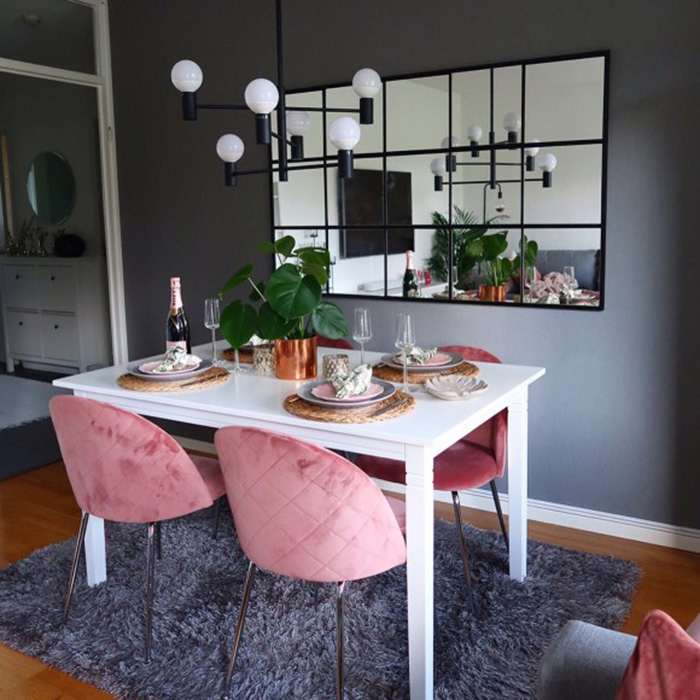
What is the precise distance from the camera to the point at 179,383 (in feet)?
8.13

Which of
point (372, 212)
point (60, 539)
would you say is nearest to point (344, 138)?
point (372, 212)

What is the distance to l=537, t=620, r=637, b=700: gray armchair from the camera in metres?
1.26

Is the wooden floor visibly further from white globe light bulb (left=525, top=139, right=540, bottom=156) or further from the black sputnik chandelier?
the black sputnik chandelier

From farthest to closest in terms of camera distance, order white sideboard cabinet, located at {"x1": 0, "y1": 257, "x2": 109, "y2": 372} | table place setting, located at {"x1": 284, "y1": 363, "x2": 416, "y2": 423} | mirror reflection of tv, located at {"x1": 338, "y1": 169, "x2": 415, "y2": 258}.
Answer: white sideboard cabinet, located at {"x1": 0, "y1": 257, "x2": 109, "y2": 372} → mirror reflection of tv, located at {"x1": 338, "y1": 169, "x2": 415, "y2": 258} → table place setting, located at {"x1": 284, "y1": 363, "x2": 416, "y2": 423}

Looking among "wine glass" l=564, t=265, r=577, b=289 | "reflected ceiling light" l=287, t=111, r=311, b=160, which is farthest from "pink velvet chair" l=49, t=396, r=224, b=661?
"wine glass" l=564, t=265, r=577, b=289

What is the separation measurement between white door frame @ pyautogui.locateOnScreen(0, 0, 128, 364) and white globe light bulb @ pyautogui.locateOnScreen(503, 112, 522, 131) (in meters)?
2.36

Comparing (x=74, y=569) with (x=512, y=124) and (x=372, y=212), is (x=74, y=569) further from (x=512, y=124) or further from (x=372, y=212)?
(x=512, y=124)

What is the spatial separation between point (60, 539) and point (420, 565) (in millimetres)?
1892

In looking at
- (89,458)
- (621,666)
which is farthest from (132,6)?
(621,666)

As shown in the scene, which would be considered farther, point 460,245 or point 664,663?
point 460,245

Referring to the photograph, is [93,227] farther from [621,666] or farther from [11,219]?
[621,666]

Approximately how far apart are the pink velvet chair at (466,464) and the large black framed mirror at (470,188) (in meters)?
0.72

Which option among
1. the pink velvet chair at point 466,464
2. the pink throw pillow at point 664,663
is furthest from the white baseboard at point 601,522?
the pink throw pillow at point 664,663

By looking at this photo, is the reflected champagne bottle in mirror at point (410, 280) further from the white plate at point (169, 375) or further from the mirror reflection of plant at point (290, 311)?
the white plate at point (169, 375)
